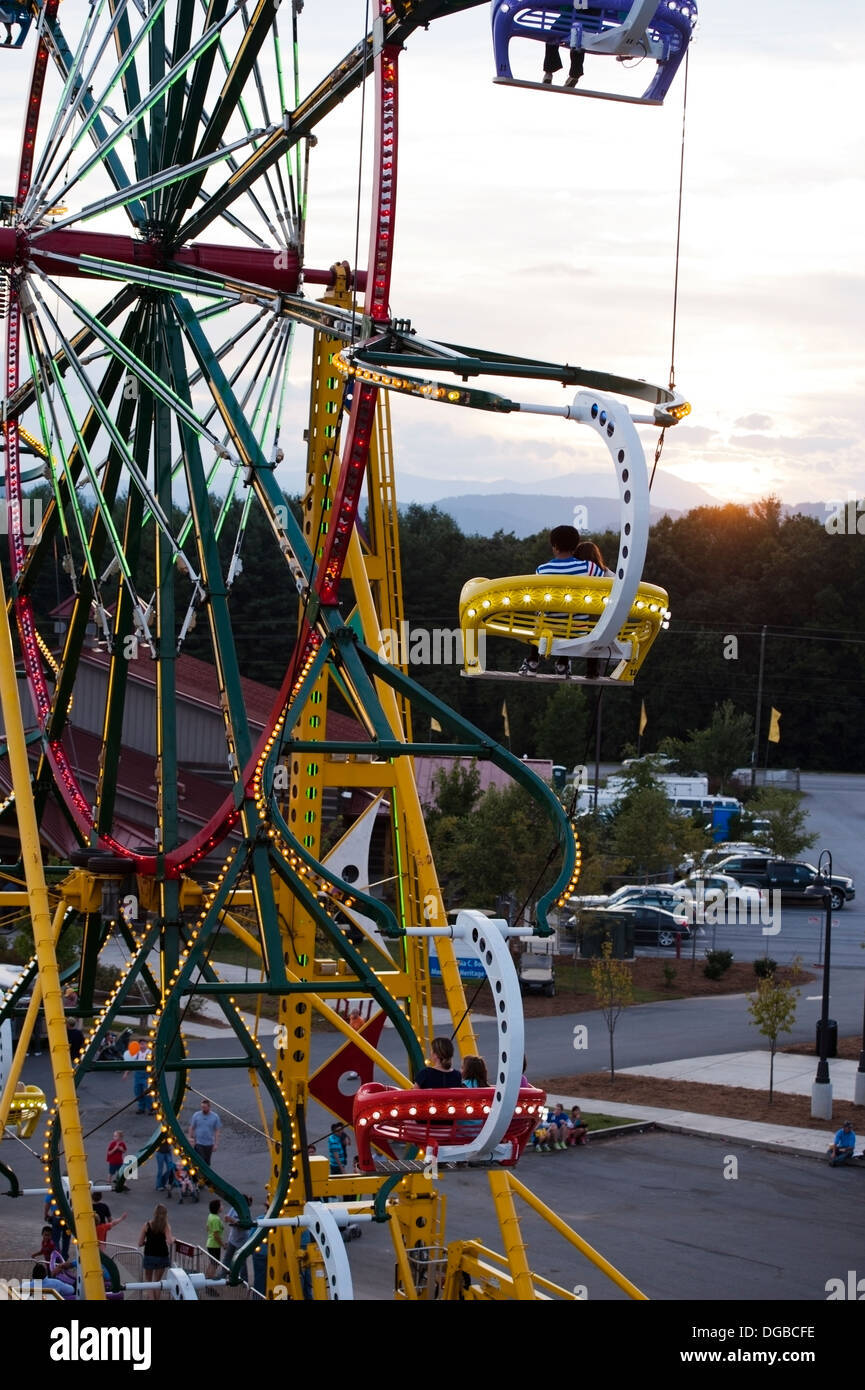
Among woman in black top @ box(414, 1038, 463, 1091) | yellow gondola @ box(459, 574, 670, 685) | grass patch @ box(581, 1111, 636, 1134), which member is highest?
yellow gondola @ box(459, 574, 670, 685)

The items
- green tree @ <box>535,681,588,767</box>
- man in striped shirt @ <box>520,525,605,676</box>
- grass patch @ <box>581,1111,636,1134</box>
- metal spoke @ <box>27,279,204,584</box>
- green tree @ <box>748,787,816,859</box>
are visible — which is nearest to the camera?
man in striped shirt @ <box>520,525,605,676</box>

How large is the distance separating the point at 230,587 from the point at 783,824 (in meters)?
41.9

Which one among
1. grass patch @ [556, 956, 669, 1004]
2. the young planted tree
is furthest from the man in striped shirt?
grass patch @ [556, 956, 669, 1004]

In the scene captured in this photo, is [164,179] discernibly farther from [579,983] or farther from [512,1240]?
[579,983]

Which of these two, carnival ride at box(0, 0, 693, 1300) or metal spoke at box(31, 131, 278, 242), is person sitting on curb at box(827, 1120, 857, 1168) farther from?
metal spoke at box(31, 131, 278, 242)

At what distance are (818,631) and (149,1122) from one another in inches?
2253

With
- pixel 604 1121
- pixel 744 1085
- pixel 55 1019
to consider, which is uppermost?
pixel 55 1019

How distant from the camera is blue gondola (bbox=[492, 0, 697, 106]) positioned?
14.7m

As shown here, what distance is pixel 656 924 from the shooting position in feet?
171

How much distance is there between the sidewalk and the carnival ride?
13958 millimetres

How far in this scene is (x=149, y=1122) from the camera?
3469 cm

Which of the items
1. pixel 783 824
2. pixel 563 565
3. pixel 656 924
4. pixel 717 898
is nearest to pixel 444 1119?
pixel 563 565
